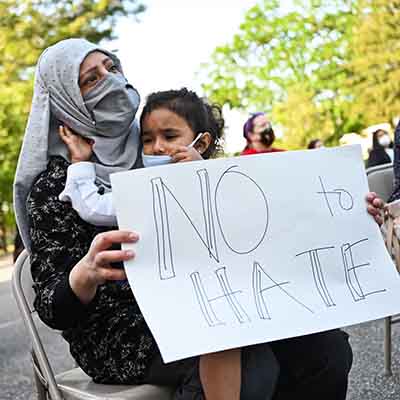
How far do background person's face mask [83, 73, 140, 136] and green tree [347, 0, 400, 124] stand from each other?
28.4m

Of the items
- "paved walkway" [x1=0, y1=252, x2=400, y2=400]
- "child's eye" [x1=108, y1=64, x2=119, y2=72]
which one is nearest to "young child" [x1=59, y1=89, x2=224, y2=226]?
"child's eye" [x1=108, y1=64, x2=119, y2=72]

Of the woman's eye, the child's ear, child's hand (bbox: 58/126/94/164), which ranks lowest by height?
the child's ear

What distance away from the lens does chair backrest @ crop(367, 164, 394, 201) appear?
283cm

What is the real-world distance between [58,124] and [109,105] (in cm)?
14

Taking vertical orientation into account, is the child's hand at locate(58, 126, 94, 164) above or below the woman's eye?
below

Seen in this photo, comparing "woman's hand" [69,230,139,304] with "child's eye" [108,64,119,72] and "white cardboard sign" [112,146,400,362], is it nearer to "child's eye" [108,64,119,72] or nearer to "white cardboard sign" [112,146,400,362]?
"white cardboard sign" [112,146,400,362]

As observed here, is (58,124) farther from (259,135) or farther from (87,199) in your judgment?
(259,135)

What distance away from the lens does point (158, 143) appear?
189cm

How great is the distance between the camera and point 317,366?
5.79 feet

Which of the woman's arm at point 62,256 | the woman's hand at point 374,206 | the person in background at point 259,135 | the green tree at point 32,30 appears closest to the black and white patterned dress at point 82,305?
the woman's arm at point 62,256

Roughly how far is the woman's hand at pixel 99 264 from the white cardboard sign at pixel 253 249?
33 millimetres

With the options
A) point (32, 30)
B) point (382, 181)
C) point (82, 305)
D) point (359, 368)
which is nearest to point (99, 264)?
point (82, 305)

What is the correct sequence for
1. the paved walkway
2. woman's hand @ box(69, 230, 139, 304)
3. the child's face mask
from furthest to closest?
the paved walkway
the child's face mask
woman's hand @ box(69, 230, 139, 304)

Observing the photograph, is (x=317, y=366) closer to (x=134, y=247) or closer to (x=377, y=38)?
(x=134, y=247)
